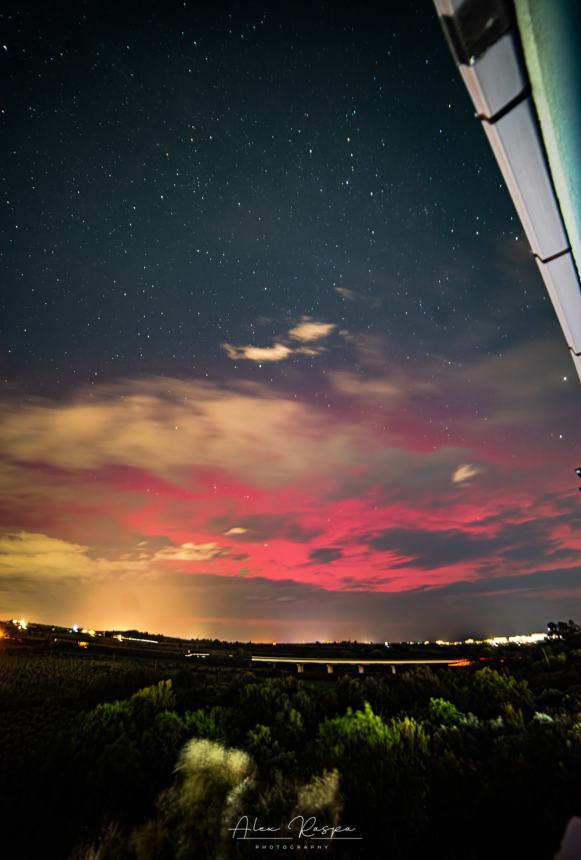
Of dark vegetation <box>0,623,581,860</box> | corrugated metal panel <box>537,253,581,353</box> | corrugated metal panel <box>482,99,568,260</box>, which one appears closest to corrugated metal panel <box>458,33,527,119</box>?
corrugated metal panel <box>482,99,568,260</box>

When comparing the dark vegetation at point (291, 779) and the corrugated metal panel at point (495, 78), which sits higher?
the corrugated metal panel at point (495, 78)

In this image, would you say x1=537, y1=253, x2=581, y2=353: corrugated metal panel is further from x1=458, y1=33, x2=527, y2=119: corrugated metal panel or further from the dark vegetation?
the dark vegetation

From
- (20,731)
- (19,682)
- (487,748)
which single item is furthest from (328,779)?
(19,682)

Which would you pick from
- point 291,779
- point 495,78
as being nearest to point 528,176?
point 495,78

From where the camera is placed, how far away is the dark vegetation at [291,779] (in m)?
6.15

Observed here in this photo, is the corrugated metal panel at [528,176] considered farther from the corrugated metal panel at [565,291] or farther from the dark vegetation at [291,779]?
the dark vegetation at [291,779]

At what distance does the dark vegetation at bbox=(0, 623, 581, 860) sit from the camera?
242 inches

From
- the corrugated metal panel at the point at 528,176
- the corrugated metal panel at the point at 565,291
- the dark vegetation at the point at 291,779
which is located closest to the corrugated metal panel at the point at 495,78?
the corrugated metal panel at the point at 528,176

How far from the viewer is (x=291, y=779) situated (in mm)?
7934

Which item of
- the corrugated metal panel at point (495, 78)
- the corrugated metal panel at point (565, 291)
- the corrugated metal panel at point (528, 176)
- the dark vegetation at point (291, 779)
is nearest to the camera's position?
the corrugated metal panel at point (495, 78)

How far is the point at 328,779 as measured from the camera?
7.50m

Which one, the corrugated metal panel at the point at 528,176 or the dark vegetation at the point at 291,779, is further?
the dark vegetation at the point at 291,779

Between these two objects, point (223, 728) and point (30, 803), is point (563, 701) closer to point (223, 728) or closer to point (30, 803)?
point (223, 728)

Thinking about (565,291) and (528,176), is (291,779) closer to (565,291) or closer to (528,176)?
(565,291)
